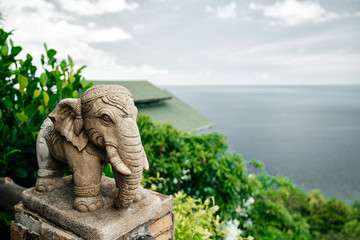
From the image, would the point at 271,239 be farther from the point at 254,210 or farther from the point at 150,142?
the point at 150,142

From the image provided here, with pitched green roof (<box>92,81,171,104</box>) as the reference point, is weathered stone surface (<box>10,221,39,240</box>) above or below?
below

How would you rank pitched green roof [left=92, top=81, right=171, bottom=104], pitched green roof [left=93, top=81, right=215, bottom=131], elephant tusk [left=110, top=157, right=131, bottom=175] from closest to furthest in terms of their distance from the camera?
elephant tusk [left=110, top=157, right=131, bottom=175] < pitched green roof [left=92, top=81, right=171, bottom=104] < pitched green roof [left=93, top=81, right=215, bottom=131]

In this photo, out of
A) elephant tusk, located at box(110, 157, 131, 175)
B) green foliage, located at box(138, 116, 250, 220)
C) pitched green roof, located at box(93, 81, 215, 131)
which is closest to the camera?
elephant tusk, located at box(110, 157, 131, 175)

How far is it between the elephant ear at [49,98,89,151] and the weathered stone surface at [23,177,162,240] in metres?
0.39

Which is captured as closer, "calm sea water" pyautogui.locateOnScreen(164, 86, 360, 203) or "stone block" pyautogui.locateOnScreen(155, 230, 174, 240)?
"stone block" pyautogui.locateOnScreen(155, 230, 174, 240)

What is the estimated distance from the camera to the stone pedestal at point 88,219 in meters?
1.37

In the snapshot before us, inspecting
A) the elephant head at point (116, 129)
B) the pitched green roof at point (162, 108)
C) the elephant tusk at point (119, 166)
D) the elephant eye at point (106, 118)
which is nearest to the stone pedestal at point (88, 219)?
the elephant head at point (116, 129)

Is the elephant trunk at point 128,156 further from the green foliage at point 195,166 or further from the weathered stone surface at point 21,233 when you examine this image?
the green foliage at point 195,166

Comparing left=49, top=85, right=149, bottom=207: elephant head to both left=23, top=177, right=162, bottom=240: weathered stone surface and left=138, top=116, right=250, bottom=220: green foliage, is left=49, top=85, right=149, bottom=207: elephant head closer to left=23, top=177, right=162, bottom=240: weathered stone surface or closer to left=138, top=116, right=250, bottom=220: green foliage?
left=23, top=177, right=162, bottom=240: weathered stone surface

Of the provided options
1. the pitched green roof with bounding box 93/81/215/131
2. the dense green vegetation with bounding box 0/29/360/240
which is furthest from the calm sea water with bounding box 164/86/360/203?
the dense green vegetation with bounding box 0/29/360/240

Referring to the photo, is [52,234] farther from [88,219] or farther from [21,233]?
[21,233]

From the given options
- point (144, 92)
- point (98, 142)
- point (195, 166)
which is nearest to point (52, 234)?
point (98, 142)

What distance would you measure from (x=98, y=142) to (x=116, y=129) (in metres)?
0.14

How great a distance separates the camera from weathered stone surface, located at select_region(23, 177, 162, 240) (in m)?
1.34
